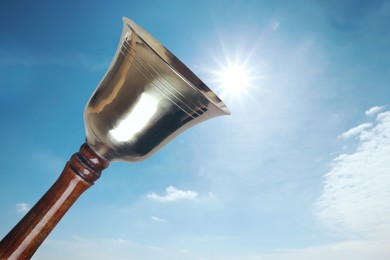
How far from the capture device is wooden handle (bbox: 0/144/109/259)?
6.46 ft

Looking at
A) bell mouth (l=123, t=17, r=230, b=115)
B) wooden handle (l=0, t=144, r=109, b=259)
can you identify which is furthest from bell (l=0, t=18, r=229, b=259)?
bell mouth (l=123, t=17, r=230, b=115)

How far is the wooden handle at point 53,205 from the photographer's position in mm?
1969

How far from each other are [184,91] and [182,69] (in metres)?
0.71

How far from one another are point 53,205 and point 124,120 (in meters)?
0.70

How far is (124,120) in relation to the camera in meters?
2.09

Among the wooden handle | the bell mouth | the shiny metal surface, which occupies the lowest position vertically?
the wooden handle

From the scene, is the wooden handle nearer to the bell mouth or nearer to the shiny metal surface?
the shiny metal surface

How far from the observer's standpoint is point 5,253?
6.35 feet

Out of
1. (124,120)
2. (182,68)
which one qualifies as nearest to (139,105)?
(124,120)

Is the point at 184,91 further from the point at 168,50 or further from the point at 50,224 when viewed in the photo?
the point at 50,224

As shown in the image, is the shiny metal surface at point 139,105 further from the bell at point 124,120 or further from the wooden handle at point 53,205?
the wooden handle at point 53,205

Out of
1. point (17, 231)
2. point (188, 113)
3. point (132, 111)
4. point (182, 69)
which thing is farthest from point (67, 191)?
point (182, 69)

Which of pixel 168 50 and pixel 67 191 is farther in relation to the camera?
pixel 168 50

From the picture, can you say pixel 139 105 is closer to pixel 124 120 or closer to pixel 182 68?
pixel 124 120
